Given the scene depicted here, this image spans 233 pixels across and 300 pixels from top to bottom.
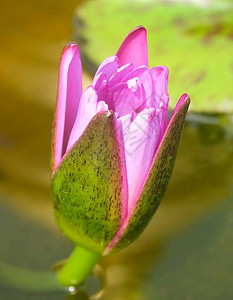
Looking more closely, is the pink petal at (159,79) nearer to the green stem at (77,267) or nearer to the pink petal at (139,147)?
the pink petal at (139,147)

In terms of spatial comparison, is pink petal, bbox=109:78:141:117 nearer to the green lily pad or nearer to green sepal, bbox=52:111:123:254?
green sepal, bbox=52:111:123:254

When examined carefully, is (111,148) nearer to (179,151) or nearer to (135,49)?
(135,49)

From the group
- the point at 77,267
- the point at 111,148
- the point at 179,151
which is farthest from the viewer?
the point at 179,151

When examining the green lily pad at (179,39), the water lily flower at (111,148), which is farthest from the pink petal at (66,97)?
the green lily pad at (179,39)

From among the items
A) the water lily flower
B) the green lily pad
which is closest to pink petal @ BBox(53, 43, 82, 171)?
the water lily flower

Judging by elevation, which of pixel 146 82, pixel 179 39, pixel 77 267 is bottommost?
pixel 77 267

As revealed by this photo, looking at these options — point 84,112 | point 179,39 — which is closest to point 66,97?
point 84,112

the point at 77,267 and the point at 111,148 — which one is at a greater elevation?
the point at 111,148
